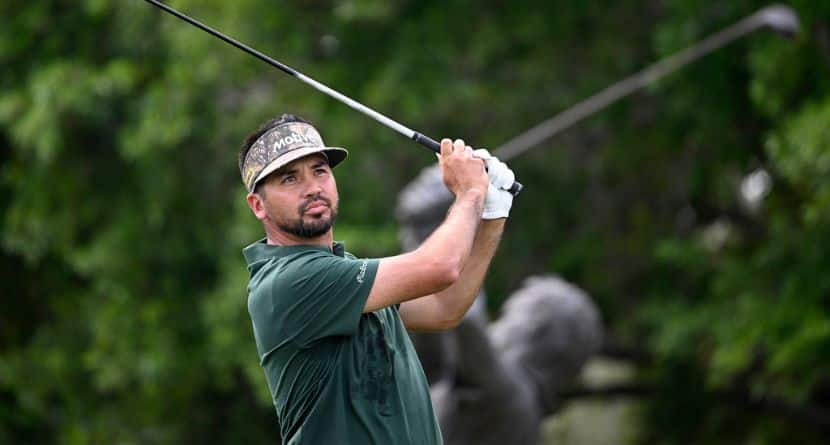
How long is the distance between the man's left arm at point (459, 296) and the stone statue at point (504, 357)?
188 centimetres

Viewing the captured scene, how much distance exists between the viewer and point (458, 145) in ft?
15.9

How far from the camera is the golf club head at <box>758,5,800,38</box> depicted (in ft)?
39.1

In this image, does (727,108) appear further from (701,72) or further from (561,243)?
Result: (561,243)

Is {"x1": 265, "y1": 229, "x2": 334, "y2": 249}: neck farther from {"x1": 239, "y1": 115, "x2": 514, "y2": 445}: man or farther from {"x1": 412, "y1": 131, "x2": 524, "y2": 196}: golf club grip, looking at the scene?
{"x1": 412, "y1": 131, "x2": 524, "y2": 196}: golf club grip

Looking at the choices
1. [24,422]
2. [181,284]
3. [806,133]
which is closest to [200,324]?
[181,284]

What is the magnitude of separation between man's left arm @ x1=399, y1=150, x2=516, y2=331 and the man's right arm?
0.43ft

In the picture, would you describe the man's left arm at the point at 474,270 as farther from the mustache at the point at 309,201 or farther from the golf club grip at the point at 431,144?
the mustache at the point at 309,201

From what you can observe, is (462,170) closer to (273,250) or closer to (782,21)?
(273,250)

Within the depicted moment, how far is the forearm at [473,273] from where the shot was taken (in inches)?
196

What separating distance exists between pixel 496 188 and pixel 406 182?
9608mm

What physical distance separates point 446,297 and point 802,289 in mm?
7970

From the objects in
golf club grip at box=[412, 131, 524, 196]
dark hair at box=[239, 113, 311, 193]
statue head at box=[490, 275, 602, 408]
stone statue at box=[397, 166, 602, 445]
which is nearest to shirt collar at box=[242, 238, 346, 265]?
dark hair at box=[239, 113, 311, 193]

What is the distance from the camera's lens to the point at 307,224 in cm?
476

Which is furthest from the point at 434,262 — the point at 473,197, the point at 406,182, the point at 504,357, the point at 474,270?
the point at 406,182
